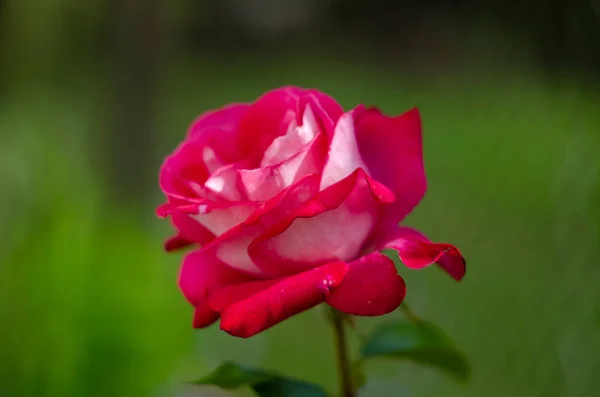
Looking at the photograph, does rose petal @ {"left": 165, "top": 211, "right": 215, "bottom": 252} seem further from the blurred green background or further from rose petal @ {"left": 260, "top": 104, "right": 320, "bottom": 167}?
the blurred green background

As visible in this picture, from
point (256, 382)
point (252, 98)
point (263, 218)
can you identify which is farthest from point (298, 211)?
point (252, 98)

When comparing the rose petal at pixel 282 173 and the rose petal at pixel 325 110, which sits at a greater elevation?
the rose petal at pixel 325 110

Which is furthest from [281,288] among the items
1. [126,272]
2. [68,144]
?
[68,144]

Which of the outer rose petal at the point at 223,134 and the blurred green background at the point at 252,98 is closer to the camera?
the outer rose petal at the point at 223,134

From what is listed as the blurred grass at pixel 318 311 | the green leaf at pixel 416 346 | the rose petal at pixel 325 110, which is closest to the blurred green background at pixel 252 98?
the blurred grass at pixel 318 311

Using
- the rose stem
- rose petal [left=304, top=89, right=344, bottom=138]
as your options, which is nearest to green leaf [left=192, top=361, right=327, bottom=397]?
the rose stem

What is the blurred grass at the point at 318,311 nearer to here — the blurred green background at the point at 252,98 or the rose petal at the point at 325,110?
the blurred green background at the point at 252,98

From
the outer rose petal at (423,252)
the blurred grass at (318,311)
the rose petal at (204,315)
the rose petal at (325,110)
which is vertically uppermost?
the rose petal at (325,110)

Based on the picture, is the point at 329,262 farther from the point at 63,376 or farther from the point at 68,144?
the point at 68,144
